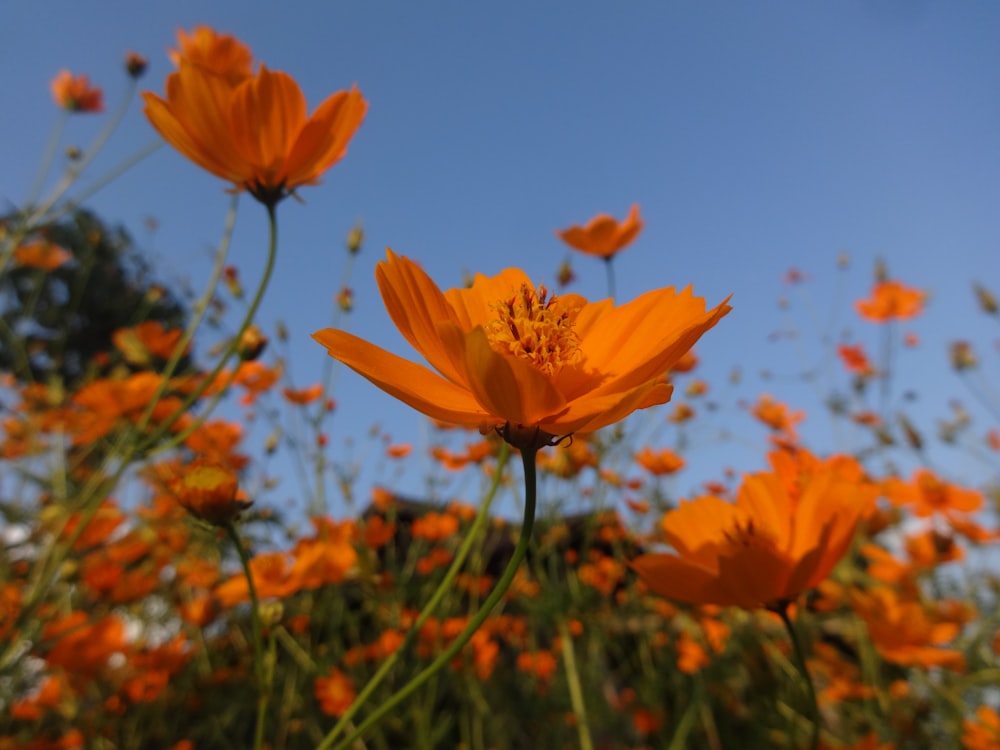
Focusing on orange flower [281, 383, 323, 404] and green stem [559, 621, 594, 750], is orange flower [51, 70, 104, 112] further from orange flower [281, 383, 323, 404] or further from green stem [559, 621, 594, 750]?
green stem [559, 621, 594, 750]

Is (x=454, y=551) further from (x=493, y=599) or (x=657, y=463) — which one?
(x=493, y=599)

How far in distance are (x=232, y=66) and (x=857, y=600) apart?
134 cm

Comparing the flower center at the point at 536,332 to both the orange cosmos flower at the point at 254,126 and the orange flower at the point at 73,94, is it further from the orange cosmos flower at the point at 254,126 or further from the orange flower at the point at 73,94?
the orange flower at the point at 73,94

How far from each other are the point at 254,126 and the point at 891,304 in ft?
6.73

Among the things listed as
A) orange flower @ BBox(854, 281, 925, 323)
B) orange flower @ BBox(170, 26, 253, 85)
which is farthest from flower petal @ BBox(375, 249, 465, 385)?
orange flower @ BBox(854, 281, 925, 323)

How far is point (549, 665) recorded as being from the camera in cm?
163

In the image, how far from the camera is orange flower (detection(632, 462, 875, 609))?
0.43m

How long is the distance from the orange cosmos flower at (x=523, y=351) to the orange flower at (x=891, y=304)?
1918mm

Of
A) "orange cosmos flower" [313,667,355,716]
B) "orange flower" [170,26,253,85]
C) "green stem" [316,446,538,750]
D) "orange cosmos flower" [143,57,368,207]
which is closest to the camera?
"green stem" [316,446,538,750]

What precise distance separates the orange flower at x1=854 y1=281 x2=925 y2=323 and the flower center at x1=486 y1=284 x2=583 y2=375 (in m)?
1.93

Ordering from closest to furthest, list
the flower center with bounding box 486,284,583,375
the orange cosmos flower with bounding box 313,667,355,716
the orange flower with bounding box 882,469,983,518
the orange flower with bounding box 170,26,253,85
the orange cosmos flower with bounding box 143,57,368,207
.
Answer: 1. the flower center with bounding box 486,284,583,375
2. the orange cosmos flower with bounding box 143,57,368,207
3. the orange flower with bounding box 170,26,253,85
4. the orange cosmos flower with bounding box 313,667,355,716
5. the orange flower with bounding box 882,469,983,518

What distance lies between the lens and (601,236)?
114 centimetres

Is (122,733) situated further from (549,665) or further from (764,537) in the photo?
(764,537)

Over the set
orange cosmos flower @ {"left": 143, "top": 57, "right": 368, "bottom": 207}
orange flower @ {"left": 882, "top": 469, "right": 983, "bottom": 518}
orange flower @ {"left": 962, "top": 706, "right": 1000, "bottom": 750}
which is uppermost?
orange cosmos flower @ {"left": 143, "top": 57, "right": 368, "bottom": 207}
